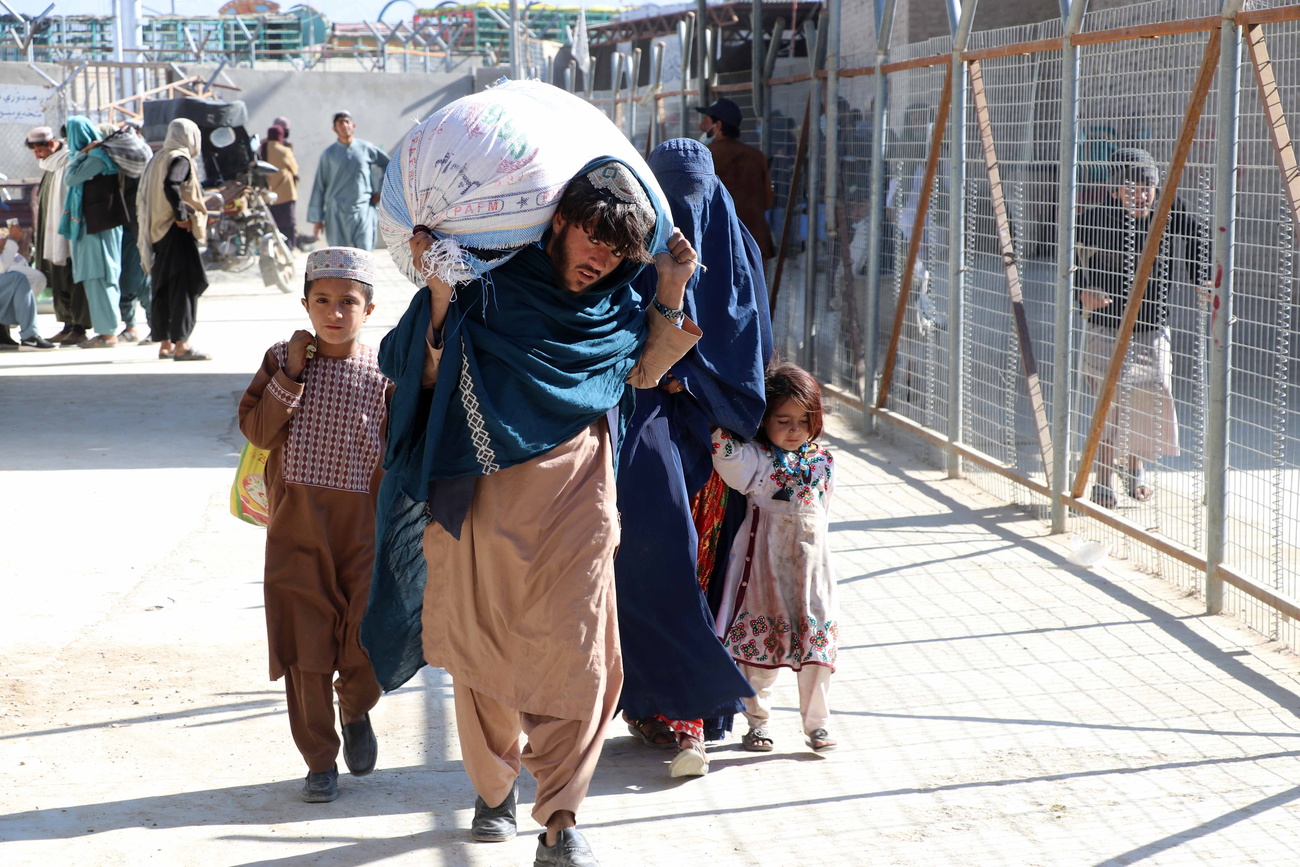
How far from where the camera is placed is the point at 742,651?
356cm

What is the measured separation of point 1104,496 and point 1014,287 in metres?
1.08

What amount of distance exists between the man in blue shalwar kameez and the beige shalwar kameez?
1166cm

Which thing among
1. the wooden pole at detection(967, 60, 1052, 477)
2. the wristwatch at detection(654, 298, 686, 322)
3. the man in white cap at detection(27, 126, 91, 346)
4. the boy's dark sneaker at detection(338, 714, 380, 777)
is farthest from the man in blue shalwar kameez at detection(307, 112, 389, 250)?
the wristwatch at detection(654, 298, 686, 322)

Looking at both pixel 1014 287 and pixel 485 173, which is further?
pixel 1014 287

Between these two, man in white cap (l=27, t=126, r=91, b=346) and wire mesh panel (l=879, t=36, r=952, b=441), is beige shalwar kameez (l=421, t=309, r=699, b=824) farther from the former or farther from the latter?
man in white cap (l=27, t=126, r=91, b=346)

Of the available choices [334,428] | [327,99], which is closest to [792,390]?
[334,428]

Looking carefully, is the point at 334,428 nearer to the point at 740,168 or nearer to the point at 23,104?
the point at 740,168

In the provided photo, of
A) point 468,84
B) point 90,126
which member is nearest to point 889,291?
point 90,126

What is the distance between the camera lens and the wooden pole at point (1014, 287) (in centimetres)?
617

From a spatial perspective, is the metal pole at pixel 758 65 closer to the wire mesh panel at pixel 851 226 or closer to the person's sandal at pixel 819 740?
the wire mesh panel at pixel 851 226

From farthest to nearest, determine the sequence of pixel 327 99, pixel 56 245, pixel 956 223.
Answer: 1. pixel 327 99
2. pixel 56 245
3. pixel 956 223

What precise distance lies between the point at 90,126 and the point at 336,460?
9.18 metres

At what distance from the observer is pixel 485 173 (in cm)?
264

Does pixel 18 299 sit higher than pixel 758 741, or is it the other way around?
pixel 18 299
